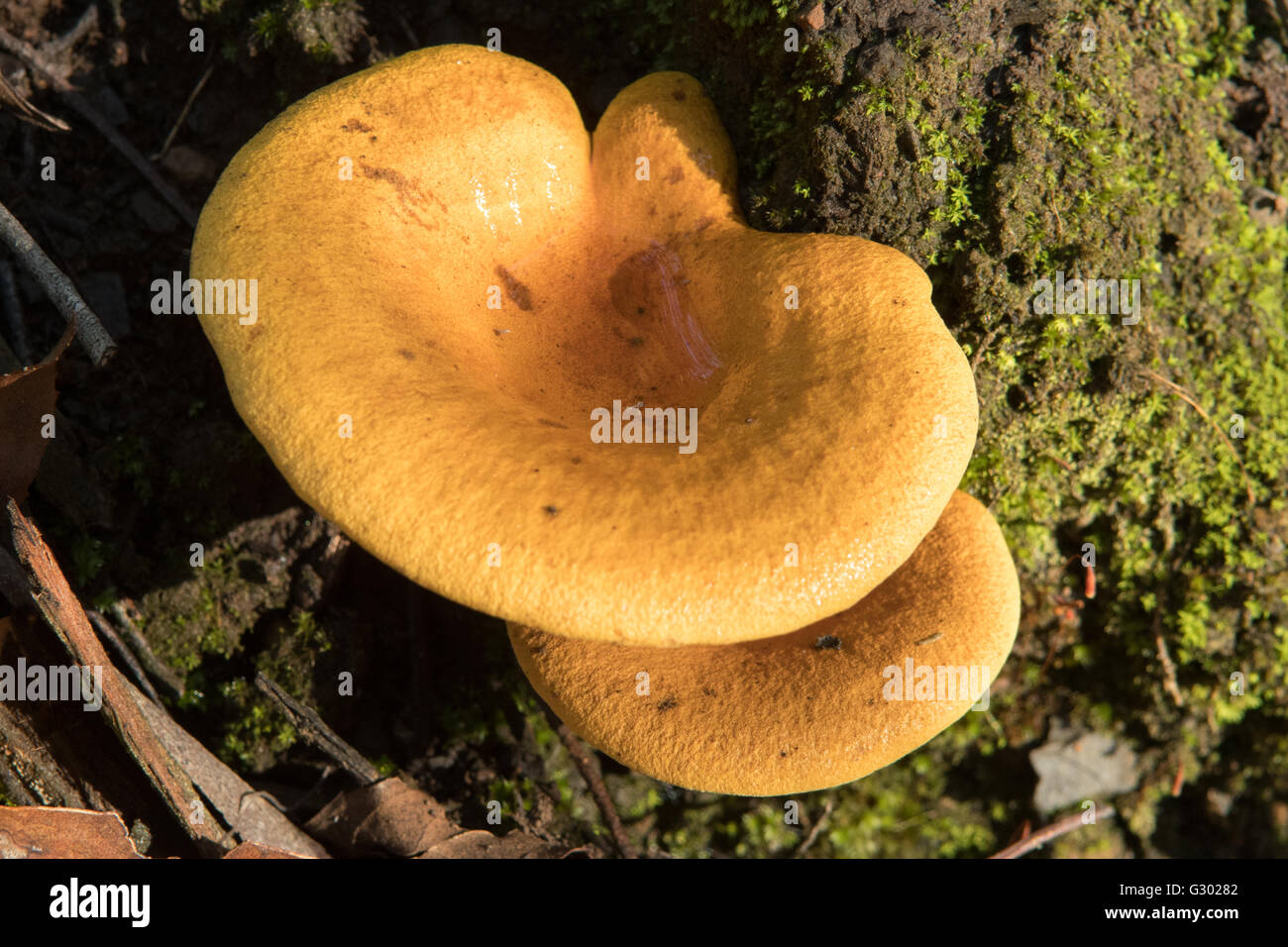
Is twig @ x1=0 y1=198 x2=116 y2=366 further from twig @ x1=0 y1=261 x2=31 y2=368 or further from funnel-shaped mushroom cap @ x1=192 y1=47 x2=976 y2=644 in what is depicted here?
funnel-shaped mushroom cap @ x1=192 y1=47 x2=976 y2=644

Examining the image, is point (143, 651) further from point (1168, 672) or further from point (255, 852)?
point (1168, 672)

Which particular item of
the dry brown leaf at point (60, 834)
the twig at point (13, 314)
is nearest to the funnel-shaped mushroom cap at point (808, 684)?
the dry brown leaf at point (60, 834)

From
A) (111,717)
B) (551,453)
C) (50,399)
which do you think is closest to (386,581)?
(111,717)

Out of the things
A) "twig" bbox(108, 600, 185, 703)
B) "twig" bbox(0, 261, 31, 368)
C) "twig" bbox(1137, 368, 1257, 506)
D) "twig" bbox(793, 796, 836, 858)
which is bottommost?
"twig" bbox(793, 796, 836, 858)

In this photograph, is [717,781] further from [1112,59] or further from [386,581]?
[1112,59]

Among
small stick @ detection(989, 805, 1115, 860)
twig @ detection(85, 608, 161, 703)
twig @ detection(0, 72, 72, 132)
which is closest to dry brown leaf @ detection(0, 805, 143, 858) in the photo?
twig @ detection(85, 608, 161, 703)

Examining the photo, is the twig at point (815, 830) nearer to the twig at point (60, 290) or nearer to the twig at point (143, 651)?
the twig at point (143, 651)

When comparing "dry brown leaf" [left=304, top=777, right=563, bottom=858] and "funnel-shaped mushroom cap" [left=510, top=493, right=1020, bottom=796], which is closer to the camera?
"funnel-shaped mushroom cap" [left=510, top=493, right=1020, bottom=796]

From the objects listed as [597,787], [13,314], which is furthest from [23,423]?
[597,787]
